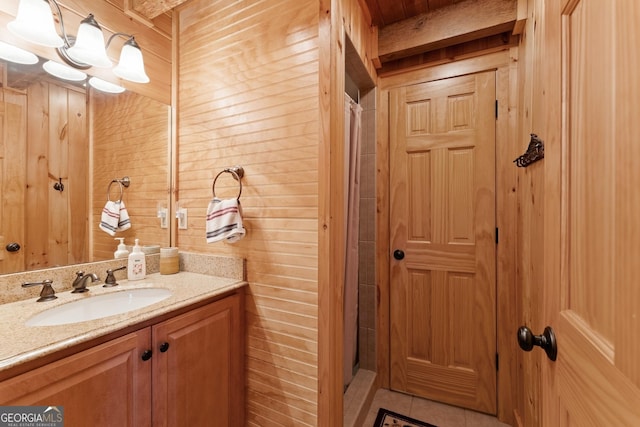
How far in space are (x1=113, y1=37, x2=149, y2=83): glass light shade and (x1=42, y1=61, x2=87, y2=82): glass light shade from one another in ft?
0.53

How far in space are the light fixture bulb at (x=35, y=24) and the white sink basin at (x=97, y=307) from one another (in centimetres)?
109

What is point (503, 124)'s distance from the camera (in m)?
1.69

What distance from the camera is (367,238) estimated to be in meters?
2.03

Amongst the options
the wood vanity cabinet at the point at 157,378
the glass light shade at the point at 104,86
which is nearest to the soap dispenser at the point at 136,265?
the wood vanity cabinet at the point at 157,378

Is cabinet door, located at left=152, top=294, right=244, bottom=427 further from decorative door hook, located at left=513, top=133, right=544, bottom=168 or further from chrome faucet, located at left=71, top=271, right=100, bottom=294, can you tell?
decorative door hook, located at left=513, top=133, right=544, bottom=168

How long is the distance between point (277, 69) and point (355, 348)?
6.30ft

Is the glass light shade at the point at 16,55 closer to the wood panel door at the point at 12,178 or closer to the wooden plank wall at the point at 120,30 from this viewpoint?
the wooden plank wall at the point at 120,30

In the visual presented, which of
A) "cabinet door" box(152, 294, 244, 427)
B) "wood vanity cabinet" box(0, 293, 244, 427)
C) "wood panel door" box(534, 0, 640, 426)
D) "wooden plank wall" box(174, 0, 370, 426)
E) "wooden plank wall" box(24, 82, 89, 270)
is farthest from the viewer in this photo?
"wooden plank wall" box(174, 0, 370, 426)

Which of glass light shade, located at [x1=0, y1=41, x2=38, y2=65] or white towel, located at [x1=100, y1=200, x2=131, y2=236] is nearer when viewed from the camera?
glass light shade, located at [x1=0, y1=41, x2=38, y2=65]

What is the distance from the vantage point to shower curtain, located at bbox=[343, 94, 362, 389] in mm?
1758

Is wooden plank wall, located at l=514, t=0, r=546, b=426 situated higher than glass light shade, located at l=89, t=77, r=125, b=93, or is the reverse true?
glass light shade, located at l=89, t=77, r=125, b=93

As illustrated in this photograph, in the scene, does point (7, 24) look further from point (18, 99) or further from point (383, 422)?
point (383, 422)

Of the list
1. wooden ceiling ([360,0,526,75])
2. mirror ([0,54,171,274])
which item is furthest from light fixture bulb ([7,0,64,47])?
wooden ceiling ([360,0,526,75])

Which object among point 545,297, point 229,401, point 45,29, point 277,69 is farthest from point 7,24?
point 545,297
